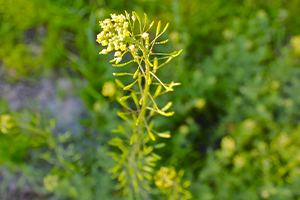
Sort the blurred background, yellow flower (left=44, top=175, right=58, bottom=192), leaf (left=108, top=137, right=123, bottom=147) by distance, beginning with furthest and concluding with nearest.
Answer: the blurred background, yellow flower (left=44, top=175, right=58, bottom=192), leaf (left=108, top=137, right=123, bottom=147)

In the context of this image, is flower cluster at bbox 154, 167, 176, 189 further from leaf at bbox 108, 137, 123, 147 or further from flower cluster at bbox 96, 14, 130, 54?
flower cluster at bbox 96, 14, 130, 54

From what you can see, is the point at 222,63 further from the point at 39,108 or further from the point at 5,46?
the point at 5,46

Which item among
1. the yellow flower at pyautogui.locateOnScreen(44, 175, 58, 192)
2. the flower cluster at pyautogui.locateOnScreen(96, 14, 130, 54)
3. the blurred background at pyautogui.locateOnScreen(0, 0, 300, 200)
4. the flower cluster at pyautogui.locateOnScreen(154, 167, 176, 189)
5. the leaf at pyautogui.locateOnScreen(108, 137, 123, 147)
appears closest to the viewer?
the flower cluster at pyautogui.locateOnScreen(96, 14, 130, 54)

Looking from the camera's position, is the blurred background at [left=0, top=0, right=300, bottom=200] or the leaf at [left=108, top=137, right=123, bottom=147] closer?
the leaf at [left=108, top=137, right=123, bottom=147]

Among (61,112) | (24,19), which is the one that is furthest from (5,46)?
(61,112)

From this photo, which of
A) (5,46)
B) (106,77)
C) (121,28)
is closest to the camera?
(121,28)

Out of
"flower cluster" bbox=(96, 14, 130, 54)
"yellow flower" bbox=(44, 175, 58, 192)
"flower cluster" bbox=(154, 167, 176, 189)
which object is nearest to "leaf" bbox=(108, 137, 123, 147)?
"flower cluster" bbox=(154, 167, 176, 189)

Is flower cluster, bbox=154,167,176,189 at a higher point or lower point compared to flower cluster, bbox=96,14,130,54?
lower

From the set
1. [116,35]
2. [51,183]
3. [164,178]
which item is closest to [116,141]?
[164,178]

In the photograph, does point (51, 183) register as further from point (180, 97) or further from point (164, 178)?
point (180, 97)

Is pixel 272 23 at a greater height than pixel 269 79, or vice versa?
pixel 272 23
